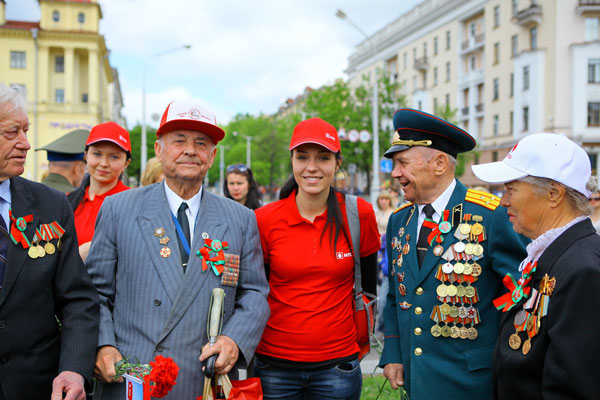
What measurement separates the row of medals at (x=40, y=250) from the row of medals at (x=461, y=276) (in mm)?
1994

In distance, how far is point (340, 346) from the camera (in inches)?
131

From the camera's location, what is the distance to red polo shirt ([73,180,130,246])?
13.7 feet

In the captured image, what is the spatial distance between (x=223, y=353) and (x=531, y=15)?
39871 millimetres

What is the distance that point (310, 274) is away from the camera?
3.34 metres

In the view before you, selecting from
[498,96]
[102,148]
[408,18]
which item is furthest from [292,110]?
[102,148]

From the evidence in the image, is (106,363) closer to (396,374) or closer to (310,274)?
(310,274)

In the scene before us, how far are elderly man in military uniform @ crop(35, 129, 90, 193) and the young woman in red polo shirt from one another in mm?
2363

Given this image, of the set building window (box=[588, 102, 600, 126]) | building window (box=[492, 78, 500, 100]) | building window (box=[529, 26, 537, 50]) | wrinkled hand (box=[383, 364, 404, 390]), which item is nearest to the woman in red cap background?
wrinkled hand (box=[383, 364, 404, 390])

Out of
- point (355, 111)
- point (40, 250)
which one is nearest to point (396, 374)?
point (40, 250)

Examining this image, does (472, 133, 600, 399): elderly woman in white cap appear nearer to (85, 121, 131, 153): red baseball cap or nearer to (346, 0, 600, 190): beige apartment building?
(85, 121, 131, 153): red baseball cap

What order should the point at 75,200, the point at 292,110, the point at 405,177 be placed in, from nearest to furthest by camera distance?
the point at 405,177 < the point at 75,200 < the point at 292,110

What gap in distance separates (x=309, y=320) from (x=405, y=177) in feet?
3.41

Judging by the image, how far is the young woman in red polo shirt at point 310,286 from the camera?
10.8 feet

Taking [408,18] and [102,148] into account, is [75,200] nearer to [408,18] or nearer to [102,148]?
[102,148]
